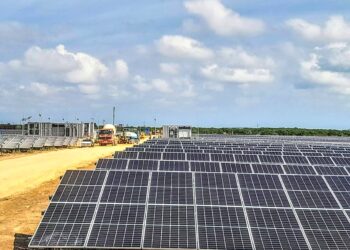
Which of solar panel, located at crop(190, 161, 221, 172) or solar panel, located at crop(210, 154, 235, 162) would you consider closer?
solar panel, located at crop(190, 161, 221, 172)

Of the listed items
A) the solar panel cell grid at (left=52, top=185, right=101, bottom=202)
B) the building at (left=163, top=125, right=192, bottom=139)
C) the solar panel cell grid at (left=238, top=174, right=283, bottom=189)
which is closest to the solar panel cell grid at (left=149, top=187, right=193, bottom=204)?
the solar panel cell grid at (left=52, top=185, right=101, bottom=202)

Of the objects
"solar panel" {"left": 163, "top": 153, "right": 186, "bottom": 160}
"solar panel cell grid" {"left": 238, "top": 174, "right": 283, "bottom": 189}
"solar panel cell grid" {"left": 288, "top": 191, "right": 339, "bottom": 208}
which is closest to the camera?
"solar panel cell grid" {"left": 288, "top": 191, "right": 339, "bottom": 208}

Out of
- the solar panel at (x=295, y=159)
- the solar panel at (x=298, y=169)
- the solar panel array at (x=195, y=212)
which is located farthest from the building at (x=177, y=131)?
the solar panel array at (x=195, y=212)

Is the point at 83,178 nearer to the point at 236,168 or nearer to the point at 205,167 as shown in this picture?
the point at 205,167

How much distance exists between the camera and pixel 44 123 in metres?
89.8

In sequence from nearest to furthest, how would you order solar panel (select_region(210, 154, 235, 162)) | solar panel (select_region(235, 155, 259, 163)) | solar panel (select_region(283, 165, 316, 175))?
solar panel (select_region(283, 165, 316, 175)) < solar panel (select_region(235, 155, 259, 163)) < solar panel (select_region(210, 154, 235, 162))

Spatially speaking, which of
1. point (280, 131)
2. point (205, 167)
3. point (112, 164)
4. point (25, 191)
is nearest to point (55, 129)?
point (25, 191)

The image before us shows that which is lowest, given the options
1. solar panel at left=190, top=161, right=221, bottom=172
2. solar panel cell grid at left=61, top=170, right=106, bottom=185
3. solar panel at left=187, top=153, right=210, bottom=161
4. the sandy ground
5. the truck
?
the sandy ground

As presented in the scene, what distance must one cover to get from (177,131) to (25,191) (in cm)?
5413

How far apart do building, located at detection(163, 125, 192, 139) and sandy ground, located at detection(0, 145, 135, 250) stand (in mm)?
33709

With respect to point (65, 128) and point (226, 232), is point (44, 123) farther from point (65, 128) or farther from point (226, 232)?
point (226, 232)

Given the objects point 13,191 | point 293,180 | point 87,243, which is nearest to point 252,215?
point 293,180

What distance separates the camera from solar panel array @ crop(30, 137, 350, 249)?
11.1 m

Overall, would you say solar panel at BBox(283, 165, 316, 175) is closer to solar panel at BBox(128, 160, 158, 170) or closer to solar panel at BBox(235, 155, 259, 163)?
solar panel at BBox(128, 160, 158, 170)
